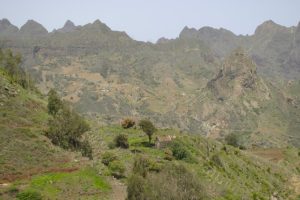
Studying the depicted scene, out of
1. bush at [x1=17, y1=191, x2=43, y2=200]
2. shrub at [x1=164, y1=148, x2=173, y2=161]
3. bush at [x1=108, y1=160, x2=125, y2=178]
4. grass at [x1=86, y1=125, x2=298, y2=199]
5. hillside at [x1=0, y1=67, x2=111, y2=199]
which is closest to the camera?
bush at [x1=17, y1=191, x2=43, y2=200]

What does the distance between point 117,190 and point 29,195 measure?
9729mm

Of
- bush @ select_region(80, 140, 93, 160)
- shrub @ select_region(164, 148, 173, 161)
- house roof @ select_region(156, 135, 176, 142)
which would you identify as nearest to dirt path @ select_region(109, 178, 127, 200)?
bush @ select_region(80, 140, 93, 160)

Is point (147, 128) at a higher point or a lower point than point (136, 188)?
higher

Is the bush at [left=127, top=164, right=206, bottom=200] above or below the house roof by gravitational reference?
below

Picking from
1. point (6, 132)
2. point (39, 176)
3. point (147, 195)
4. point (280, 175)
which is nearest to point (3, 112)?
point (6, 132)

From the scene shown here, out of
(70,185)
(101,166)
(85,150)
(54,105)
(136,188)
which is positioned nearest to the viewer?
(136,188)

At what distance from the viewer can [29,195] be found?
3750 cm

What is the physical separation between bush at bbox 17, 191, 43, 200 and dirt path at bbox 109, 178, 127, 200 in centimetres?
731

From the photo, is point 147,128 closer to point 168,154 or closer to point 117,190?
point 168,154

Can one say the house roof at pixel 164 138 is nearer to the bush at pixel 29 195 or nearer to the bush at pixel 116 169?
the bush at pixel 116 169

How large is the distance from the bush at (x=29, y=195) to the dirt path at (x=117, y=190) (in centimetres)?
731

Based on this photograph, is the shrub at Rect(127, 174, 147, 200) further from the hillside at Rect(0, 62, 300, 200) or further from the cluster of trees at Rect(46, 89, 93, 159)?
the cluster of trees at Rect(46, 89, 93, 159)

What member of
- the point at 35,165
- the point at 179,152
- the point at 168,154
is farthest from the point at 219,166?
the point at 35,165

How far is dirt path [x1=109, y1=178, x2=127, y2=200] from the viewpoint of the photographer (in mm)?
42897
